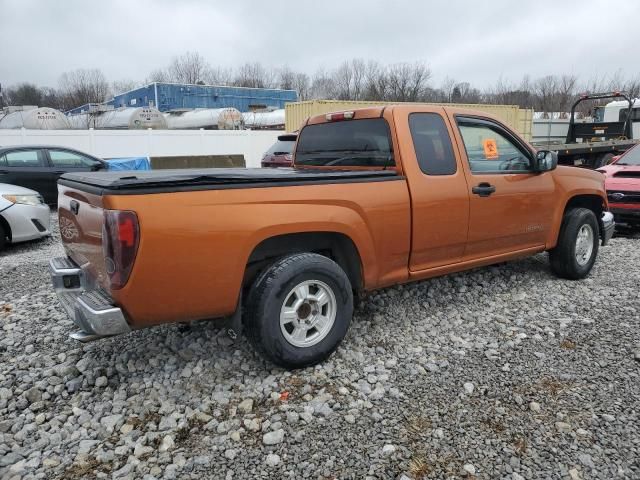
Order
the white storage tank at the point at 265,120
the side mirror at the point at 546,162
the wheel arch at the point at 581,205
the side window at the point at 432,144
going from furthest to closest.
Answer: the white storage tank at the point at 265,120
the wheel arch at the point at 581,205
the side mirror at the point at 546,162
the side window at the point at 432,144

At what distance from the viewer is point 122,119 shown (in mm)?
28734

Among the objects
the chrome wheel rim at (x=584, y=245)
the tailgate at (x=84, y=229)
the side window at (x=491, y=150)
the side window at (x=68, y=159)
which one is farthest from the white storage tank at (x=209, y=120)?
the tailgate at (x=84, y=229)

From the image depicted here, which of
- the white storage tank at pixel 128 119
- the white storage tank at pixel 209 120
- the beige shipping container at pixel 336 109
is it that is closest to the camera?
the beige shipping container at pixel 336 109

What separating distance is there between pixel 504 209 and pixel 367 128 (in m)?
1.43

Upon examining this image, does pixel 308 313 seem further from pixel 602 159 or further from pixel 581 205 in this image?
pixel 602 159

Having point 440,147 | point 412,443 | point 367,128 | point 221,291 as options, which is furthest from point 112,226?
point 440,147

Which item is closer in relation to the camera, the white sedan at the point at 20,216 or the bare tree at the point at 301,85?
the white sedan at the point at 20,216

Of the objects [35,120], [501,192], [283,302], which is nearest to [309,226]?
[283,302]

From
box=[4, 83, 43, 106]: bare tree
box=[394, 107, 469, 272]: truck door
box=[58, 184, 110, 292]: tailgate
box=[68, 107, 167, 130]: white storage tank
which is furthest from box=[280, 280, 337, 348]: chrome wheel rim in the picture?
box=[4, 83, 43, 106]: bare tree

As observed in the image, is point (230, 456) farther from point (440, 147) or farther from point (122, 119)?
point (122, 119)

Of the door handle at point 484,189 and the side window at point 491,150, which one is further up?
the side window at point 491,150

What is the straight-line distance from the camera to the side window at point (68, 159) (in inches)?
416

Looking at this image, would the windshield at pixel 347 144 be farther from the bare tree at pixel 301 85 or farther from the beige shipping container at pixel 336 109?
the bare tree at pixel 301 85

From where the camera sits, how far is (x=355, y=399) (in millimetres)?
3158
